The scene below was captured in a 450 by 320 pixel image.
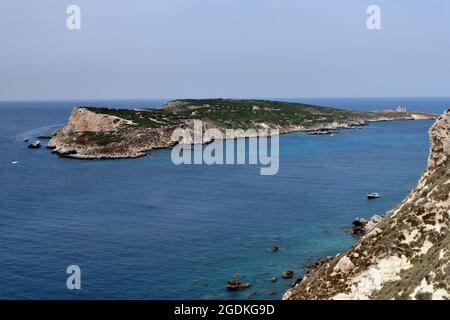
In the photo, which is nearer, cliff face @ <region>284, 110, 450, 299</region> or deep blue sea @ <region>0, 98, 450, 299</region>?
cliff face @ <region>284, 110, 450, 299</region>

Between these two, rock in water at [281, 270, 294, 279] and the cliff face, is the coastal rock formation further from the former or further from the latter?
the cliff face

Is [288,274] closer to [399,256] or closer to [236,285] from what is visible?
[236,285]

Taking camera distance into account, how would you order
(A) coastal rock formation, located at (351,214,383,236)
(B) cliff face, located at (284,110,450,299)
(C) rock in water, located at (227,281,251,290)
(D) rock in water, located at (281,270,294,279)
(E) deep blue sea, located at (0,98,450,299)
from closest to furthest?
(B) cliff face, located at (284,110,450,299) < (C) rock in water, located at (227,281,251,290) < (E) deep blue sea, located at (0,98,450,299) < (D) rock in water, located at (281,270,294,279) < (A) coastal rock formation, located at (351,214,383,236)

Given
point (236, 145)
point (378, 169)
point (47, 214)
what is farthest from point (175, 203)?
point (236, 145)

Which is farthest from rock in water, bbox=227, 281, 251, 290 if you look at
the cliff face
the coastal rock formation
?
the coastal rock formation

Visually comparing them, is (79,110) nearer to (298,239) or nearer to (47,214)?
(47,214)

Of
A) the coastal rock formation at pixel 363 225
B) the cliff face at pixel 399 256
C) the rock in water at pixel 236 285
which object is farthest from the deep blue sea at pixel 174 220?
the cliff face at pixel 399 256

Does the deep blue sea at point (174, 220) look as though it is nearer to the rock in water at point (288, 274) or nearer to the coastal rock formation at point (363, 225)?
the rock in water at point (288, 274)
